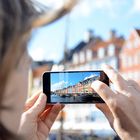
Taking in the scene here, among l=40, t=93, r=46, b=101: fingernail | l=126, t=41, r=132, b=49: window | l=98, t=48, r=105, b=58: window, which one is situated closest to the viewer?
l=40, t=93, r=46, b=101: fingernail

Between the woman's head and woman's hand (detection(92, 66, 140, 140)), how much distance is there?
48cm

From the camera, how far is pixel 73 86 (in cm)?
133

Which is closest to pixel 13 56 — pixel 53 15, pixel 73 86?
pixel 53 15

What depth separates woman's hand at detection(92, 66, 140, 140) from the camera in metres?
1.16

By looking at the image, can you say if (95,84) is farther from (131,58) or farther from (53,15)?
(131,58)

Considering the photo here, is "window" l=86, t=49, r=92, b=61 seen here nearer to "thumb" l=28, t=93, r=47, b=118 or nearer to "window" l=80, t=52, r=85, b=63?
"window" l=80, t=52, r=85, b=63

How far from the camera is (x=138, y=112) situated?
45.6 inches

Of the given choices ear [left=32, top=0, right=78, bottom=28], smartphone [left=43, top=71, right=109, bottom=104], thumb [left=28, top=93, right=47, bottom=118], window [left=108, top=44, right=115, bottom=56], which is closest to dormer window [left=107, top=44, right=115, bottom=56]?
window [left=108, top=44, right=115, bottom=56]

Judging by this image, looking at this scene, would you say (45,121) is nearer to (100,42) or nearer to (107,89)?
(107,89)

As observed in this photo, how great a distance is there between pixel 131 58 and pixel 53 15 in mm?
35866

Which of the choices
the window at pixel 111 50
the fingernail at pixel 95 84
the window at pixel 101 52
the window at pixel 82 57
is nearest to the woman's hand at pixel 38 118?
the fingernail at pixel 95 84

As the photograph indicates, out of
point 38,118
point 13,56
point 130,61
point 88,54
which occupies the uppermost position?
point 88,54

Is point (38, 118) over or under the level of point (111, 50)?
under

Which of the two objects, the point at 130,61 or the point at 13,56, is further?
the point at 130,61
